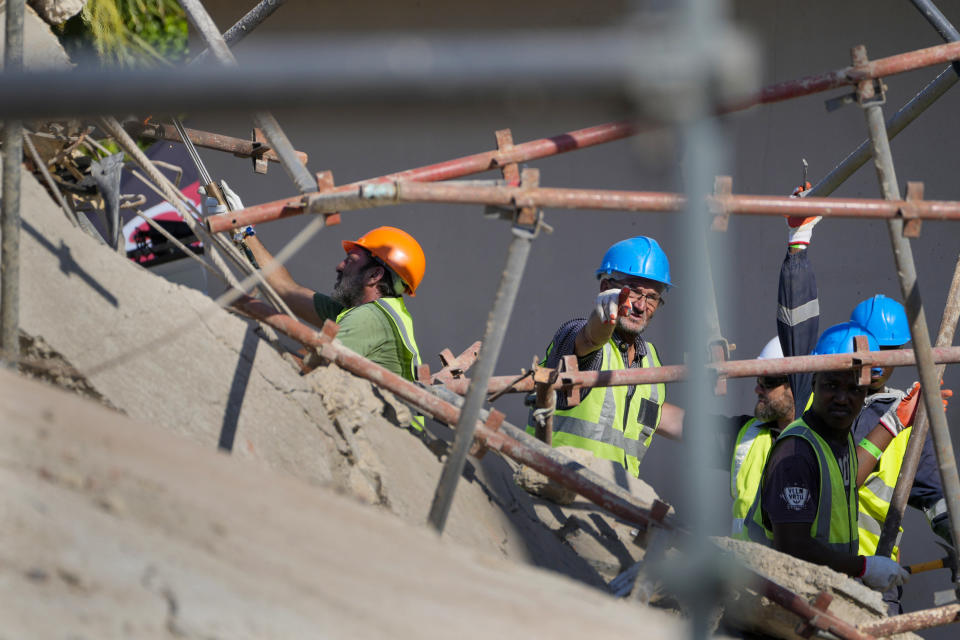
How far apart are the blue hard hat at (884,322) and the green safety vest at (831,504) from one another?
1.33 meters

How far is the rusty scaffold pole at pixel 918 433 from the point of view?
3.88m

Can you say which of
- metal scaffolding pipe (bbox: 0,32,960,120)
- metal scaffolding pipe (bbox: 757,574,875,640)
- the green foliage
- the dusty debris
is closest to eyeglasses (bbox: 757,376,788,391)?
the dusty debris

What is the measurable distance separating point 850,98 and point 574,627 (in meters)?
2.50

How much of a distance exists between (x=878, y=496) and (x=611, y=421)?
129cm

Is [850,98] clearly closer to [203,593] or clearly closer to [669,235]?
[203,593]

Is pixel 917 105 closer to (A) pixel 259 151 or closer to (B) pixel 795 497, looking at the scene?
(B) pixel 795 497

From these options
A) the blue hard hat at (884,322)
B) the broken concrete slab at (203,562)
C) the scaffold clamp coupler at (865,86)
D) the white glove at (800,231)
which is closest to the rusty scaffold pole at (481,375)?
the broken concrete slab at (203,562)

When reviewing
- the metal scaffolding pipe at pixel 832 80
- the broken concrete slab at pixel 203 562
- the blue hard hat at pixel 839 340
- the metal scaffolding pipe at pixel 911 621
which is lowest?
the broken concrete slab at pixel 203 562

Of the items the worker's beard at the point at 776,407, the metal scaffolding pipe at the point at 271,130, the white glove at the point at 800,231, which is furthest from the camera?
the white glove at the point at 800,231

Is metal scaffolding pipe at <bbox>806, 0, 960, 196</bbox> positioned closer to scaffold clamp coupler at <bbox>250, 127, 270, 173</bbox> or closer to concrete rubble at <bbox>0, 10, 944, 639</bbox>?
scaffold clamp coupler at <bbox>250, 127, 270, 173</bbox>

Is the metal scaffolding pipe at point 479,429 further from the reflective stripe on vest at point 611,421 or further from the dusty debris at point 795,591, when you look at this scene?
the reflective stripe on vest at point 611,421

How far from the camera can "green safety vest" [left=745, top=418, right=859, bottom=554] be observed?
157 inches

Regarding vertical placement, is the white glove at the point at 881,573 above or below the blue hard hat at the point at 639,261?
below

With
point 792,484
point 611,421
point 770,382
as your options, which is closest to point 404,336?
point 611,421
